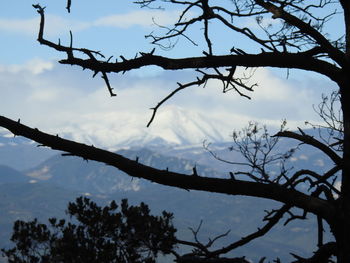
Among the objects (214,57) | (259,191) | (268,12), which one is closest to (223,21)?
(268,12)

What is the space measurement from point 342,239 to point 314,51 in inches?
→ 59.9

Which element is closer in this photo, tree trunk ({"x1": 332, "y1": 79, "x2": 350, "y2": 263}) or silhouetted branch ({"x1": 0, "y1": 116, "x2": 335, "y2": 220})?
silhouetted branch ({"x1": 0, "y1": 116, "x2": 335, "y2": 220})

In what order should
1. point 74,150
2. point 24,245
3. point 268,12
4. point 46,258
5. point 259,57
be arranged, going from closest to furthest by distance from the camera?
point 74,150, point 259,57, point 268,12, point 46,258, point 24,245

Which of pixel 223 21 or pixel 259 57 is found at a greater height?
pixel 223 21

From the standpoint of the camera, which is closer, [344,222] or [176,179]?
[176,179]

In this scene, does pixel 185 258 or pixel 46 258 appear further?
pixel 46 258

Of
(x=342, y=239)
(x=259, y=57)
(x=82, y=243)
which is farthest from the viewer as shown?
(x=82, y=243)

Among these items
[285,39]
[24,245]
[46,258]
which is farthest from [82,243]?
[285,39]

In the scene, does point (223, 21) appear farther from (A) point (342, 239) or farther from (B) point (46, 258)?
(B) point (46, 258)

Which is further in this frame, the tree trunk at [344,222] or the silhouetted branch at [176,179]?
the tree trunk at [344,222]

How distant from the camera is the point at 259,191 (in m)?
4.30

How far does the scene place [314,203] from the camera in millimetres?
4371

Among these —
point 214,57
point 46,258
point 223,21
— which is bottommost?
point 46,258

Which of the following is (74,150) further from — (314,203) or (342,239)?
(342,239)
